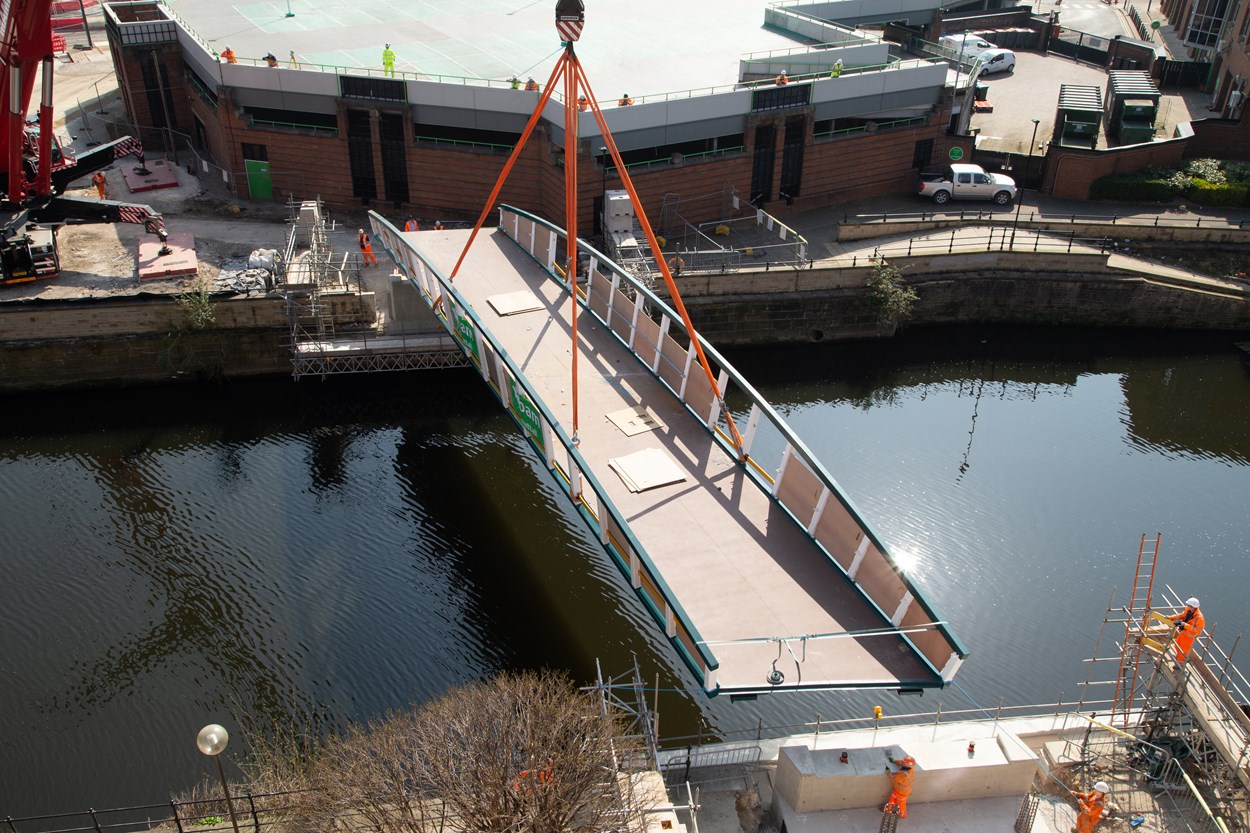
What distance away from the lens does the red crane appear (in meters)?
34.8

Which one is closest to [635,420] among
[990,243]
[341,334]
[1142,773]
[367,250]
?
[1142,773]

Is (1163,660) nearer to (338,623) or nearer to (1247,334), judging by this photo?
(338,623)

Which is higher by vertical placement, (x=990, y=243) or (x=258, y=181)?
(x=258, y=181)

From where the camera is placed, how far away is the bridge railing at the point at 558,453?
1814cm

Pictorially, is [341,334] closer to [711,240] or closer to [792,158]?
[711,240]

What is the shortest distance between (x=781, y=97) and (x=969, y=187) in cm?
928

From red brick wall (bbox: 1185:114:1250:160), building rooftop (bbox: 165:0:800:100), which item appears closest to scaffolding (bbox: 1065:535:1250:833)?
building rooftop (bbox: 165:0:800:100)

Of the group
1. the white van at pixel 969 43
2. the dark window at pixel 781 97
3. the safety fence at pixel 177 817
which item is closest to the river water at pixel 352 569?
the safety fence at pixel 177 817

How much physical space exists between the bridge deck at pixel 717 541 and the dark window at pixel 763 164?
17.9m

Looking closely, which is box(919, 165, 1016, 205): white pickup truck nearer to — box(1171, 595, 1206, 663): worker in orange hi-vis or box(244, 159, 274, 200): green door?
box(244, 159, 274, 200): green door

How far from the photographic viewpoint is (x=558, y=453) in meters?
22.9

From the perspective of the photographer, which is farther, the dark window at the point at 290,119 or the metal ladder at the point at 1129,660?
the dark window at the point at 290,119

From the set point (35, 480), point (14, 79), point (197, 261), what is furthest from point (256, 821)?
point (14, 79)

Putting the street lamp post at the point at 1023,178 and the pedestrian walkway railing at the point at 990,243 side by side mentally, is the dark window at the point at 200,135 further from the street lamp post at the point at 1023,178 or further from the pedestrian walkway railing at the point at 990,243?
the street lamp post at the point at 1023,178
